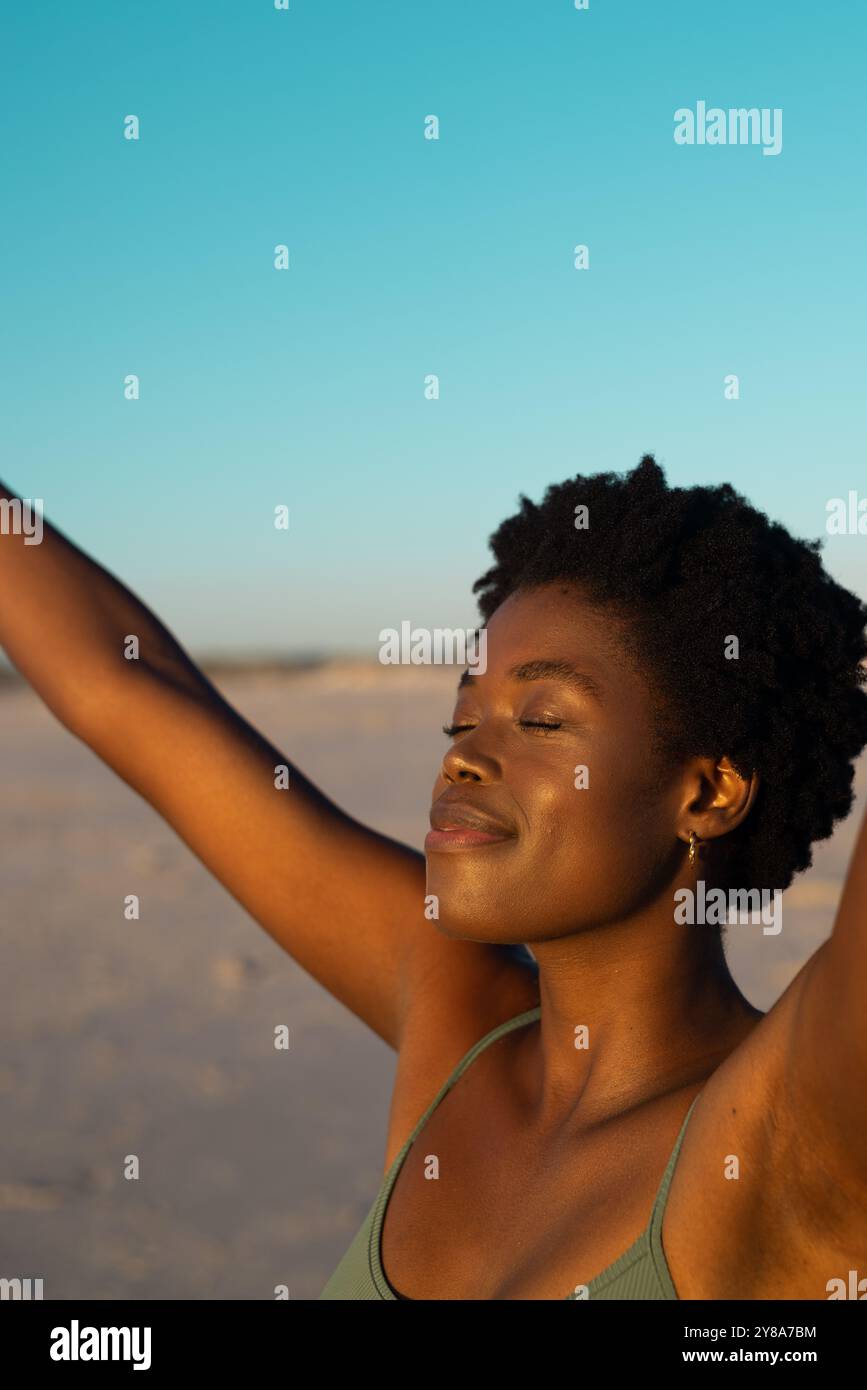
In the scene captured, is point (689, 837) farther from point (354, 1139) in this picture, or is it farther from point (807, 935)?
point (807, 935)

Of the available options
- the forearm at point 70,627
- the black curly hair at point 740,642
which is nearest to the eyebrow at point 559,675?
the black curly hair at point 740,642

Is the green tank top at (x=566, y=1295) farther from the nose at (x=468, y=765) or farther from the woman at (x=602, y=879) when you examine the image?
the nose at (x=468, y=765)

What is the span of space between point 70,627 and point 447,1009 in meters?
1.24

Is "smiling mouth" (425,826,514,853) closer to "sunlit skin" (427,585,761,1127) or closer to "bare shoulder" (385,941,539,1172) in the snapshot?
"sunlit skin" (427,585,761,1127)

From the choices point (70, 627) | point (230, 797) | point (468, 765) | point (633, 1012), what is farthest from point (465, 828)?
point (70, 627)

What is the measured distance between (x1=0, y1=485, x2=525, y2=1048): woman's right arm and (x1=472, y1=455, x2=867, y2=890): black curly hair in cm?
69

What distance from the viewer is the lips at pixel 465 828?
2424 mm

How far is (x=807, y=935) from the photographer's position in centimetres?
915

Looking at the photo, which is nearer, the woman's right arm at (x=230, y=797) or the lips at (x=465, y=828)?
the lips at (x=465, y=828)

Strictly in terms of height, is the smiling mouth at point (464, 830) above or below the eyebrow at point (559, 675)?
below

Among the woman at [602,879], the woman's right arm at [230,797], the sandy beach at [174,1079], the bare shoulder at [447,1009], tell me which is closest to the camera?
the woman at [602,879]

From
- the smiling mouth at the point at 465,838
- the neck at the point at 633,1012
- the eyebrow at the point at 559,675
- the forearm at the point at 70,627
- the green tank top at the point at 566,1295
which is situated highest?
the forearm at the point at 70,627
